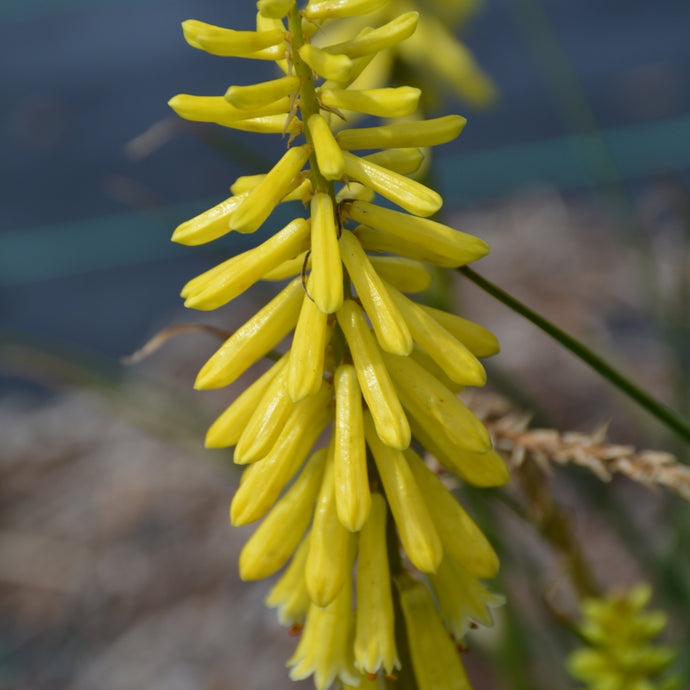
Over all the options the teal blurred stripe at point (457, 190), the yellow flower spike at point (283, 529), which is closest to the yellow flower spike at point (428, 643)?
the yellow flower spike at point (283, 529)

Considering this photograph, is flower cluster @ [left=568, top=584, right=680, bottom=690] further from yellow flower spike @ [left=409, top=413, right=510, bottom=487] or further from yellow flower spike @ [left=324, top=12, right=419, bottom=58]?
yellow flower spike @ [left=324, top=12, right=419, bottom=58]

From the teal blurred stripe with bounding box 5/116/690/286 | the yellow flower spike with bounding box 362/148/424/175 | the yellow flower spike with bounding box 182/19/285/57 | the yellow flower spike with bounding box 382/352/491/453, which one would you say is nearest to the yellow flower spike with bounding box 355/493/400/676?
the yellow flower spike with bounding box 382/352/491/453

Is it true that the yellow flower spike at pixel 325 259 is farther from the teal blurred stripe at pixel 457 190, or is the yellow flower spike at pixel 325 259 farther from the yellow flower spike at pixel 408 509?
the teal blurred stripe at pixel 457 190

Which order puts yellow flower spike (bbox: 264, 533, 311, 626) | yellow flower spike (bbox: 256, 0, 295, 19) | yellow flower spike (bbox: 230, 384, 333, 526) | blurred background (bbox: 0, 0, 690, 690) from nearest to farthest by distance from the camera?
yellow flower spike (bbox: 256, 0, 295, 19) → yellow flower spike (bbox: 230, 384, 333, 526) → yellow flower spike (bbox: 264, 533, 311, 626) → blurred background (bbox: 0, 0, 690, 690)

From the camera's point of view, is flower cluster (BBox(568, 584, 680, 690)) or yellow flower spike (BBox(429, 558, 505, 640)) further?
flower cluster (BBox(568, 584, 680, 690))

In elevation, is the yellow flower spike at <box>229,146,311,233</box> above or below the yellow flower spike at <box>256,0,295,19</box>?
below

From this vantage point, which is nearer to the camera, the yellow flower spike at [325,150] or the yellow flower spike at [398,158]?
the yellow flower spike at [325,150]

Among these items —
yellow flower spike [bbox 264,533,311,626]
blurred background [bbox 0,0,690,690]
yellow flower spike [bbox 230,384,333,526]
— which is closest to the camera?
yellow flower spike [bbox 230,384,333,526]
